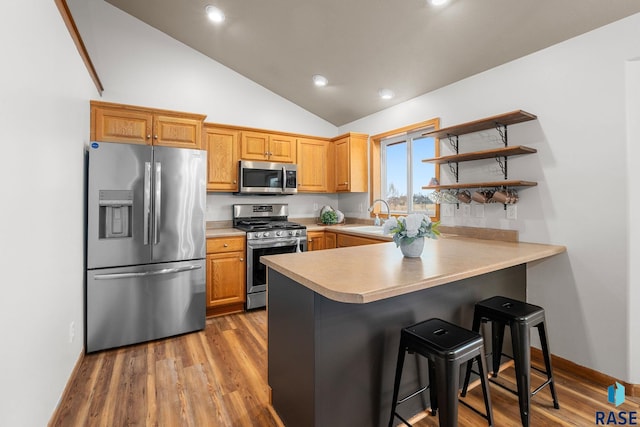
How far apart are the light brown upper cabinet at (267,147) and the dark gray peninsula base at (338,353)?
2434 mm

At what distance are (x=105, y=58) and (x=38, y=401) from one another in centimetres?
334

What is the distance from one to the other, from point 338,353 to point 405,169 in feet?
9.66

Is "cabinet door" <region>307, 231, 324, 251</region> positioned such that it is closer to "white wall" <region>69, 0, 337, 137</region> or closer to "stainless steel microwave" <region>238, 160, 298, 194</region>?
"stainless steel microwave" <region>238, 160, 298, 194</region>

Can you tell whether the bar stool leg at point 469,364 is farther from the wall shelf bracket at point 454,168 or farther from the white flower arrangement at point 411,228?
the wall shelf bracket at point 454,168

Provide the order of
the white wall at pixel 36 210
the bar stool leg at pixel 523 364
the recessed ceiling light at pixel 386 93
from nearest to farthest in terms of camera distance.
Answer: the white wall at pixel 36 210 → the bar stool leg at pixel 523 364 → the recessed ceiling light at pixel 386 93

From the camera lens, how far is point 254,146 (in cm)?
393

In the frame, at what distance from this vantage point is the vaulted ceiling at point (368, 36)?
2176mm

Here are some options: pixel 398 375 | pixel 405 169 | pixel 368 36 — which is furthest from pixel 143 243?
pixel 405 169

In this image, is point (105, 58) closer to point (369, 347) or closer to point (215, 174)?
point (215, 174)

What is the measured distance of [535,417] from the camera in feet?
5.84

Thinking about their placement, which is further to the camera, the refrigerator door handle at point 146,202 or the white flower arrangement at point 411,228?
the refrigerator door handle at point 146,202

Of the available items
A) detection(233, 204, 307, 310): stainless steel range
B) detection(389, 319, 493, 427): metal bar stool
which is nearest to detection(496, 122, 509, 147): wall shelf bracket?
detection(389, 319, 493, 427): metal bar stool

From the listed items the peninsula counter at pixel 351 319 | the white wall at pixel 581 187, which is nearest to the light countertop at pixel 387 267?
the peninsula counter at pixel 351 319

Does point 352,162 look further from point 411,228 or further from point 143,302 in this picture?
point 143,302
